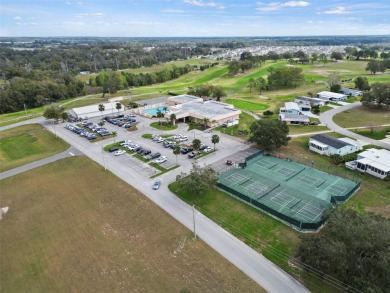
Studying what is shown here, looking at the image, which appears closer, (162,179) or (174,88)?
(162,179)

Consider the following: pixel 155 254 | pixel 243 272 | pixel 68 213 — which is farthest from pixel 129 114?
pixel 243 272

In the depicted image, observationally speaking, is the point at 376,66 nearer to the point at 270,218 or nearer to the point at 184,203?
the point at 270,218

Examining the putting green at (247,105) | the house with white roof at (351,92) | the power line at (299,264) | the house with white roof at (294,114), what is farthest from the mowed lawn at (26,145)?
the house with white roof at (351,92)

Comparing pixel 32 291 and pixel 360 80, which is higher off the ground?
pixel 360 80

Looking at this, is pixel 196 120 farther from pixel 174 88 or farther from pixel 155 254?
pixel 174 88

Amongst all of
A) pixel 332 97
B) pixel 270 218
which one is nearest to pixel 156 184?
pixel 270 218

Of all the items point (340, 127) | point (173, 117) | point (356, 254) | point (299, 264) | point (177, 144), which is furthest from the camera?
point (173, 117)

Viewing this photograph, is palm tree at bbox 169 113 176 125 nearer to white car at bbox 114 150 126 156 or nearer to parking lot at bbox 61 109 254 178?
parking lot at bbox 61 109 254 178
